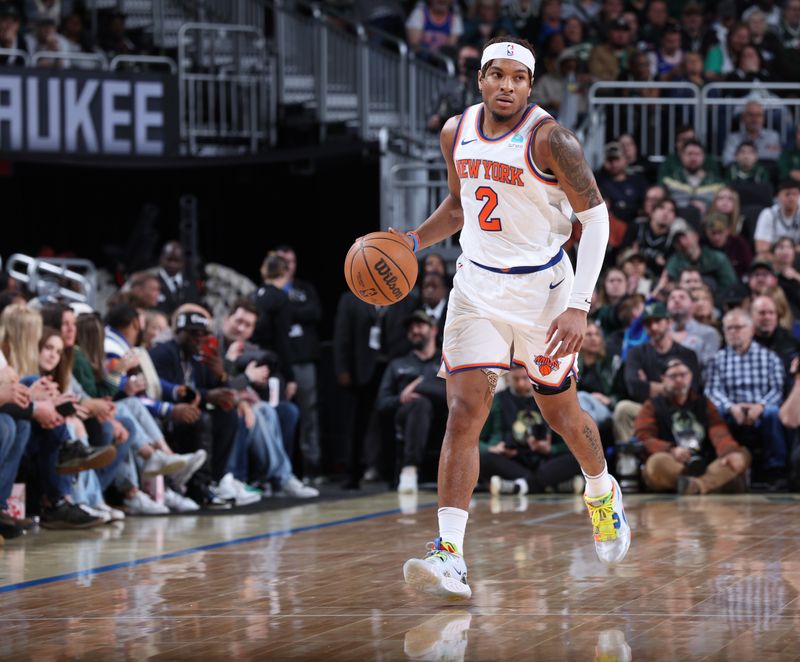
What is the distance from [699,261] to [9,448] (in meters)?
7.07

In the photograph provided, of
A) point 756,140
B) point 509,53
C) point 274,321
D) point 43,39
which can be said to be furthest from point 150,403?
point 756,140

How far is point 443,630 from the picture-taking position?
4984 mm

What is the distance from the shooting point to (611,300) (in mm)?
12648

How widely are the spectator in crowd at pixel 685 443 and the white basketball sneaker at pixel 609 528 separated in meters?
4.65

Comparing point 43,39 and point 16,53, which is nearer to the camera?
point 16,53

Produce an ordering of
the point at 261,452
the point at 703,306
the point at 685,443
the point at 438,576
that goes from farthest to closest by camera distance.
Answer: the point at 703,306, the point at 685,443, the point at 261,452, the point at 438,576

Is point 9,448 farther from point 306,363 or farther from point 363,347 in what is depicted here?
point 363,347

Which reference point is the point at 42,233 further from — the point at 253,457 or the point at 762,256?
the point at 762,256

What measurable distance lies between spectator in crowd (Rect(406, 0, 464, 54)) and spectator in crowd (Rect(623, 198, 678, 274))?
4695mm

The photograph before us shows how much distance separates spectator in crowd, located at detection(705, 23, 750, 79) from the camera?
16.8 meters

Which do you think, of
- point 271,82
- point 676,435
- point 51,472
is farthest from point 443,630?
point 271,82

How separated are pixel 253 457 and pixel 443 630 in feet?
20.2

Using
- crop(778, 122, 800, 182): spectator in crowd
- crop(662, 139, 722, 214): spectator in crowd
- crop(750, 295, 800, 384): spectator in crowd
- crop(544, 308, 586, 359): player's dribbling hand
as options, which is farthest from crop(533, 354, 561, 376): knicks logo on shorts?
crop(778, 122, 800, 182): spectator in crowd

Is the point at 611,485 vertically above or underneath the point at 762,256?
underneath
